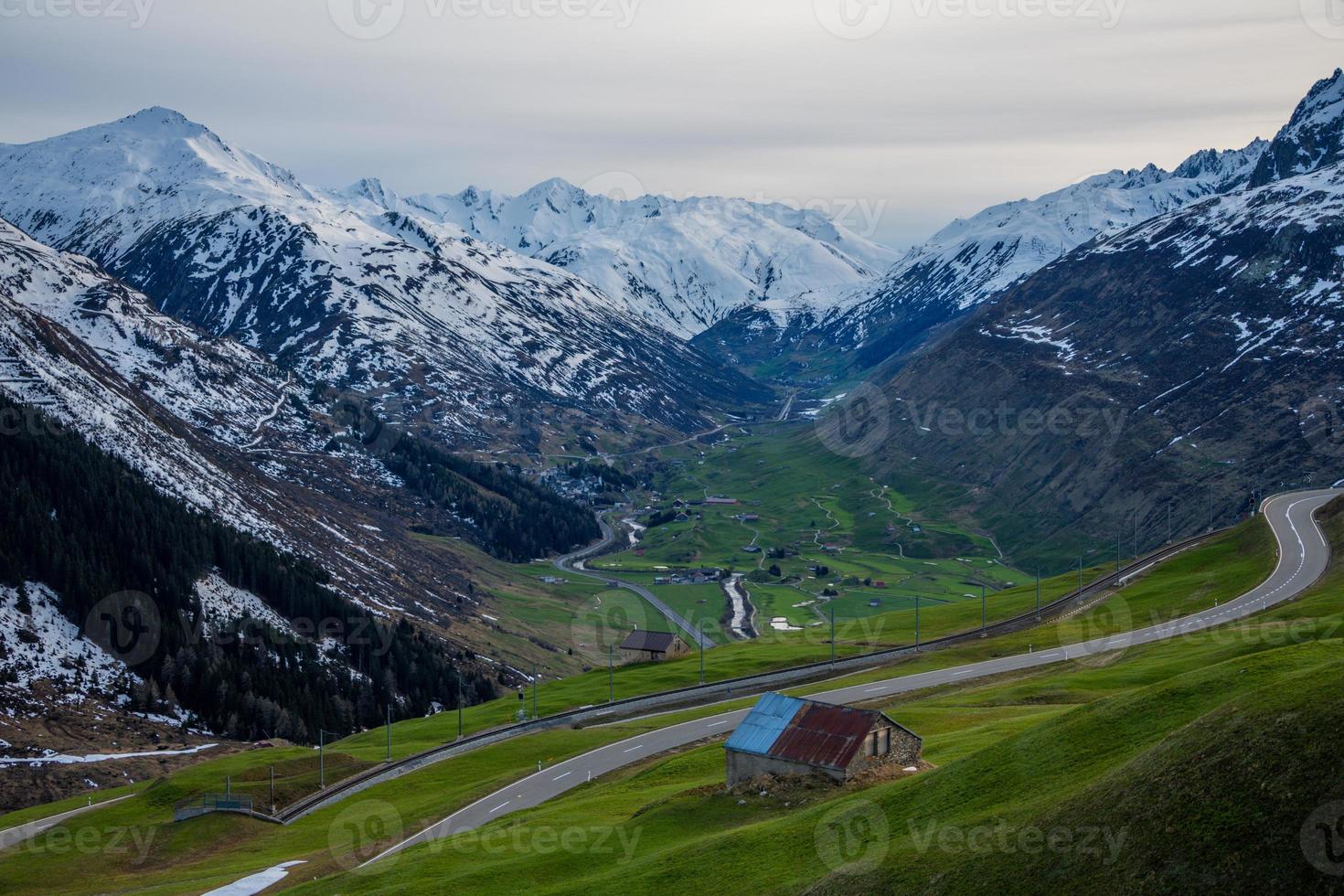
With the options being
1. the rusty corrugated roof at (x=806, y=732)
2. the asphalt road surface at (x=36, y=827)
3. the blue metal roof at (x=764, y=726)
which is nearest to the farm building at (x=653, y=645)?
the asphalt road surface at (x=36, y=827)

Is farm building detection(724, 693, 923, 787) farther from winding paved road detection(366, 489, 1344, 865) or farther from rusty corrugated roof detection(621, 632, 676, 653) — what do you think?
rusty corrugated roof detection(621, 632, 676, 653)

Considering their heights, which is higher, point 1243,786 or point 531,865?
point 1243,786

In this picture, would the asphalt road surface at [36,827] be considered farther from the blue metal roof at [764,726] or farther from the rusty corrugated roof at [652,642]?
the rusty corrugated roof at [652,642]

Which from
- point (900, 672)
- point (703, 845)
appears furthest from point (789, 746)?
point (900, 672)

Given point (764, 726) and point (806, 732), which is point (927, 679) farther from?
point (806, 732)

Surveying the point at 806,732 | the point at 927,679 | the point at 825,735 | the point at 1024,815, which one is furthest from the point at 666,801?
the point at 927,679

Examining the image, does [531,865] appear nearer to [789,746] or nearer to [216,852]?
[789,746]

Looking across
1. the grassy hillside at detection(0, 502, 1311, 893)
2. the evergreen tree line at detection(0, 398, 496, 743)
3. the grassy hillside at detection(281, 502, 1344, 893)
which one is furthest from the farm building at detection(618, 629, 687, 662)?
the grassy hillside at detection(281, 502, 1344, 893)
